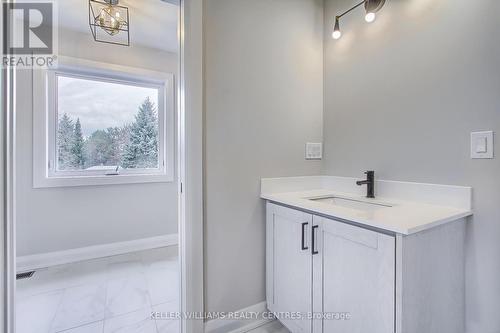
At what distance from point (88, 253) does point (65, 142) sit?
1.27 m

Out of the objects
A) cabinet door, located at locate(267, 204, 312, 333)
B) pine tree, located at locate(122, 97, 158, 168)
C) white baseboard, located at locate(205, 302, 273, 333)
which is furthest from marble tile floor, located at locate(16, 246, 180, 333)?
pine tree, located at locate(122, 97, 158, 168)

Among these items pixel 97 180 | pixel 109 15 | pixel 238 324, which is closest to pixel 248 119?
pixel 238 324

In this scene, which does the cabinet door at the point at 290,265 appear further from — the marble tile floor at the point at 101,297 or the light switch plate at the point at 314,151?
the marble tile floor at the point at 101,297

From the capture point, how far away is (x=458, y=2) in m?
1.14

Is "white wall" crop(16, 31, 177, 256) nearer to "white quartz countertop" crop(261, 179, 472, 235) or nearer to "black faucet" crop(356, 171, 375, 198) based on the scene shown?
"white quartz countertop" crop(261, 179, 472, 235)

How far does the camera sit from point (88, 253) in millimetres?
2643

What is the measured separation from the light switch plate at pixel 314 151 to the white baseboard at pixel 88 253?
2.24 m

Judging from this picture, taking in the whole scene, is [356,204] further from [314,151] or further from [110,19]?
[110,19]

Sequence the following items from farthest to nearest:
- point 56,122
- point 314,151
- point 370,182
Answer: point 56,122 → point 314,151 → point 370,182

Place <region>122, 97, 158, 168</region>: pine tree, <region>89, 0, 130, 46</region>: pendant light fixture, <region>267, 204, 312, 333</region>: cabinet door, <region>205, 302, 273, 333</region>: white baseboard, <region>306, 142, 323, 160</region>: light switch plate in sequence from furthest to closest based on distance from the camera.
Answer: <region>122, 97, 158, 168</region>: pine tree → <region>89, 0, 130, 46</region>: pendant light fixture → <region>306, 142, 323, 160</region>: light switch plate → <region>205, 302, 273, 333</region>: white baseboard → <region>267, 204, 312, 333</region>: cabinet door

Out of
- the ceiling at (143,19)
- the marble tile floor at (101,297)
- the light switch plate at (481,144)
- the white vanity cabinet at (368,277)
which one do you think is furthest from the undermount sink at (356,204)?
the ceiling at (143,19)

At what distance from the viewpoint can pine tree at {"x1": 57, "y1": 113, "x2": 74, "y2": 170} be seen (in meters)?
2.57

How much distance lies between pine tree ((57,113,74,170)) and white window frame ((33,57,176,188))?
1.6 inches

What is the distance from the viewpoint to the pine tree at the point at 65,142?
101 inches
